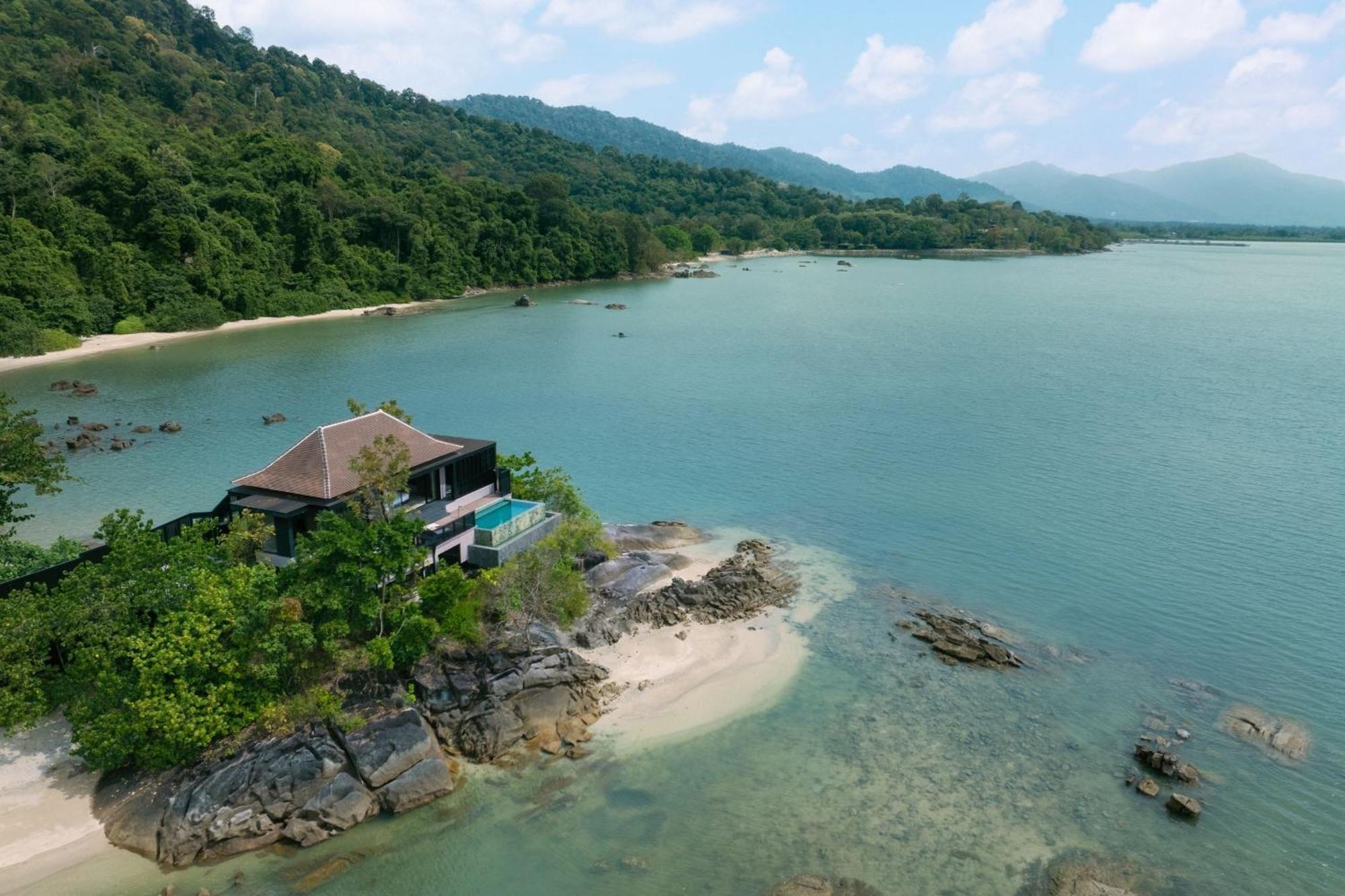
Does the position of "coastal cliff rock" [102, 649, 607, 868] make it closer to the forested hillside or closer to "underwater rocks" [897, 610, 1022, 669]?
"underwater rocks" [897, 610, 1022, 669]

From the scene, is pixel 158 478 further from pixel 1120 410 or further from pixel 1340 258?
pixel 1340 258

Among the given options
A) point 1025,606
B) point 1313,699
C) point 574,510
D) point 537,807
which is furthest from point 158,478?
point 1313,699

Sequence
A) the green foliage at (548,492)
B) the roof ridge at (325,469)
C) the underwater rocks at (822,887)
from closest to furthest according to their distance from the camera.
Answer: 1. the underwater rocks at (822,887)
2. the roof ridge at (325,469)
3. the green foliage at (548,492)

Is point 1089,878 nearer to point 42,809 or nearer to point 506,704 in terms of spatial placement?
point 506,704

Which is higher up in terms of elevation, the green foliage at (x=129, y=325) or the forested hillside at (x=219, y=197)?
the forested hillside at (x=219, y=197)

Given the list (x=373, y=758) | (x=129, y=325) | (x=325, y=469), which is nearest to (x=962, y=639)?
(x=373, y=758)

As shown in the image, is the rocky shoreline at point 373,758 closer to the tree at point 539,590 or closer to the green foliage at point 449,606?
the green foliage at point 449,606

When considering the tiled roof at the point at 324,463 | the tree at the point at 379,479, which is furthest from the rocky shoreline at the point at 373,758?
the tiled roof at the point at 324,463

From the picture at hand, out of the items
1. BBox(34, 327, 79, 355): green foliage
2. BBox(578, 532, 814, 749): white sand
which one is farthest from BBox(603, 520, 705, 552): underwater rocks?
BBox(34, 327, 79, 355): green foliage
